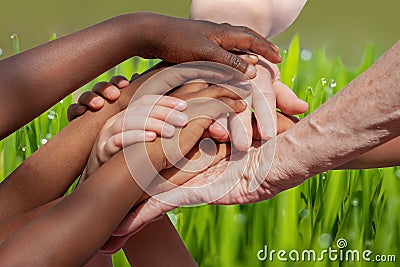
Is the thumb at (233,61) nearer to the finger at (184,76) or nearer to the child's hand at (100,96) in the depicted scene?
the finger at (184,76)

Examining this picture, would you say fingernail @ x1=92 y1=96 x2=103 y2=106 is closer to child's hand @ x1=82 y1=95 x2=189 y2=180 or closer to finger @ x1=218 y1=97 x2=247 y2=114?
child's hand @ x1=82 y1=95 x2=189 y2=180

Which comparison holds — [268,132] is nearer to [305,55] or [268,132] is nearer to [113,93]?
[113,93]

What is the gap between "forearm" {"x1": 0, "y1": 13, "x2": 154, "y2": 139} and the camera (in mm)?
1208

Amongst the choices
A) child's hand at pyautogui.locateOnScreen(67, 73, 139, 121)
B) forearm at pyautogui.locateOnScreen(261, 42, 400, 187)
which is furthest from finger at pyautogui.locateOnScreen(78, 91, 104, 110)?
forearm at pyautogui.locateOnScreen(261, 42, 400, 187)

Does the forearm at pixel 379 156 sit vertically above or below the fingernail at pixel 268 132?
below

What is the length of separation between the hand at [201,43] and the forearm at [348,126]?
0.54 ft

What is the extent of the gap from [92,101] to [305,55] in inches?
70.8

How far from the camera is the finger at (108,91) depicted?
1.28 meters

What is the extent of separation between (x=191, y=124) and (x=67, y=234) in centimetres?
25

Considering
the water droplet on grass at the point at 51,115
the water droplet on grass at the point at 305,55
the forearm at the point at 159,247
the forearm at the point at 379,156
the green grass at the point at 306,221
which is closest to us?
the forearm at the point at 379,156

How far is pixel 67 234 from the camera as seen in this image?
1050 millimetres

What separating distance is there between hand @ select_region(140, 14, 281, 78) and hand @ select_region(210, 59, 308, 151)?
0.04 m

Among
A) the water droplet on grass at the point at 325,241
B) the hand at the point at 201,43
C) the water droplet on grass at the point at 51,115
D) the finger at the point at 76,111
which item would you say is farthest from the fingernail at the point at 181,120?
the water droplet on grass at the point at 51,115

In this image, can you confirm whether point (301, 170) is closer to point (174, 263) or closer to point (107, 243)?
point (107, 243)
